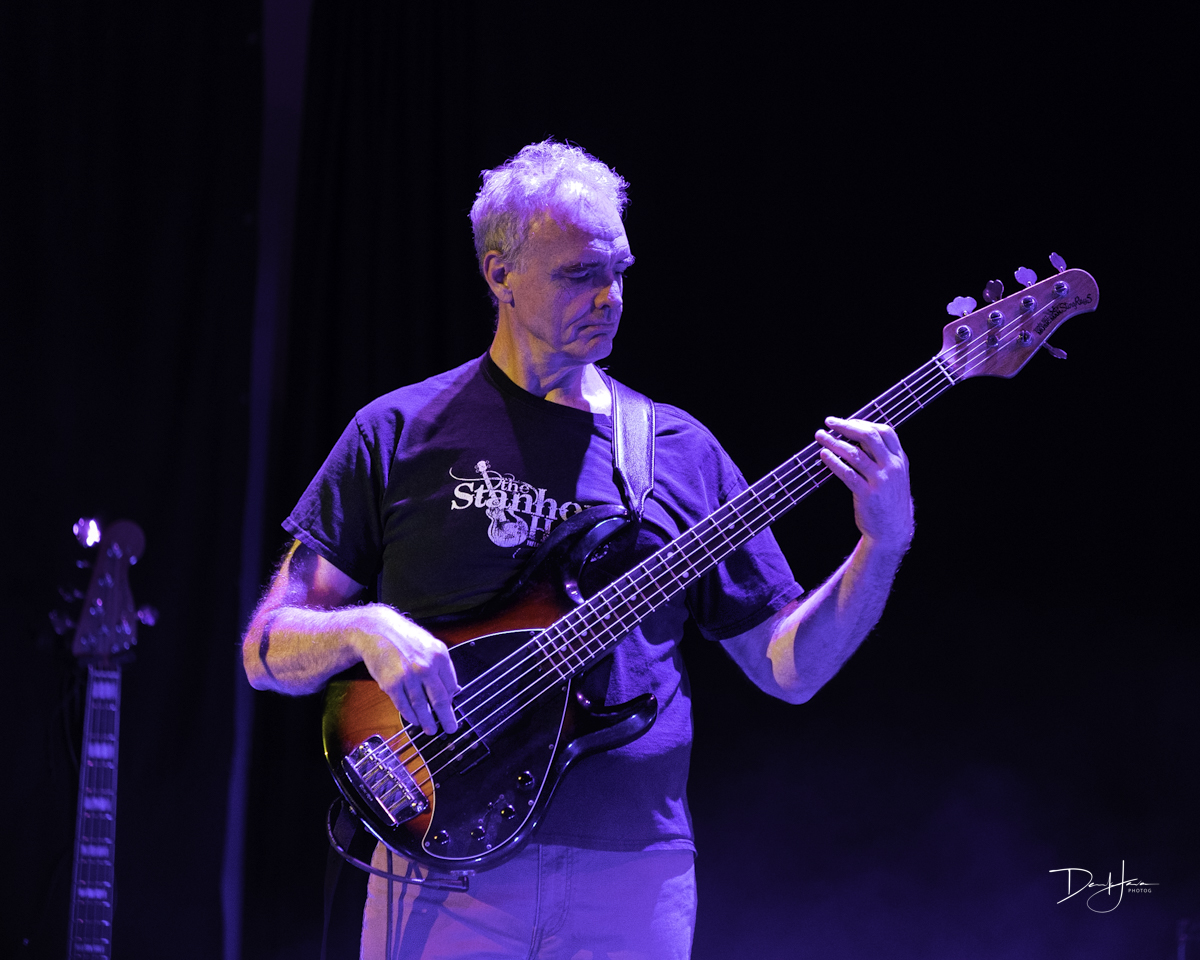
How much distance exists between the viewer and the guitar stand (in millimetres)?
1561

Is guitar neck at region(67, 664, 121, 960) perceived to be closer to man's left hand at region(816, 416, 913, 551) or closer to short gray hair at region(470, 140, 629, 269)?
short gray hair at region(470, 140, 629, 269)

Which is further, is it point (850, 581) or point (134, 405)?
point (134, 405)

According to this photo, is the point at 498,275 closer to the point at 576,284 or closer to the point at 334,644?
the point at 576,284

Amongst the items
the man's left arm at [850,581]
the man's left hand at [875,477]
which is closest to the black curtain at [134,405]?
the man's left arm at [850,581]

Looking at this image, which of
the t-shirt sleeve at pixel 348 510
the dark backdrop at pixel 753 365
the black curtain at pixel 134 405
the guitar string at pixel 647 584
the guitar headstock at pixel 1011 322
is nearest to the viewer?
the guitar string at pixel 647 584

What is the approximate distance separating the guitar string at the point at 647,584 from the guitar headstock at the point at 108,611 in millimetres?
1208

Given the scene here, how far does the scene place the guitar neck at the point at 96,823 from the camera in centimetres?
234

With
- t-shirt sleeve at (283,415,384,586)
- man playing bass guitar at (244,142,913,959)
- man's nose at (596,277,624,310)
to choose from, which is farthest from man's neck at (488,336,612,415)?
t-shirt sleeve at (283,415,384,586)

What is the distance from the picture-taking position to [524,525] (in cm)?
177

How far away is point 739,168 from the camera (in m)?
3.14

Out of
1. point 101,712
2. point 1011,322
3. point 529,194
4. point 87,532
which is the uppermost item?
point 529,194

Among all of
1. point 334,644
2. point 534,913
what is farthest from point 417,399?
point 534,913

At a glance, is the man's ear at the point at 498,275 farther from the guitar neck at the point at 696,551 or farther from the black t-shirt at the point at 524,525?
the guitar neck at the point at 696,551

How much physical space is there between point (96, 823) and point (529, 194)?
1.77m
